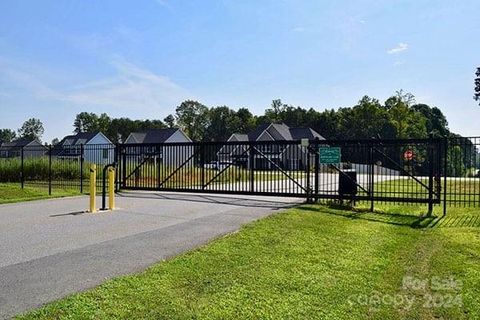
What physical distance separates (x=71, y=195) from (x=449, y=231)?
11706 mm

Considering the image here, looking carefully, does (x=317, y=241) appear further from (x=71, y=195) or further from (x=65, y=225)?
(x=71, y=195)

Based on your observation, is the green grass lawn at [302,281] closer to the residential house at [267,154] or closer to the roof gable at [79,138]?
the residential house at [267,154]

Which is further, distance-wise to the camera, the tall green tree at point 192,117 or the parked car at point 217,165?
the tall green tree at point 192,117

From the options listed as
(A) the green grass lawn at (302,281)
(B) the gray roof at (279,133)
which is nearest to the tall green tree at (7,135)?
(B) the gray roof at (279,133)

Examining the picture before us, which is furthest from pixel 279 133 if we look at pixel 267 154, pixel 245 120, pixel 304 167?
pixel 304 167

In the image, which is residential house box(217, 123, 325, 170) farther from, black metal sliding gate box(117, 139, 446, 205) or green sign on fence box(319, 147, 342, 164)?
green sign on fence box(319, 147, 342, 164)

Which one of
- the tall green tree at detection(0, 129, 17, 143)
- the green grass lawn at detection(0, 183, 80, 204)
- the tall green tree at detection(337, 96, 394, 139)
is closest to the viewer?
the green grass lawn at detection(0, 183, 80, 204)

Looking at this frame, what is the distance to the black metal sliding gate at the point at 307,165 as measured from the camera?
11.1m

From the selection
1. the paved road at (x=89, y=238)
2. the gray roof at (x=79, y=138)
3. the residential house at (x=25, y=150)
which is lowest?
the paved road at (x=89, y=238)

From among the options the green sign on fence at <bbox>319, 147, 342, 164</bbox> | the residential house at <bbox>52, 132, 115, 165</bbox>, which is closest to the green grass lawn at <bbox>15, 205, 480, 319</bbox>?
the green sign on fence at <bbox>319, 147, 342, 164</bbox>

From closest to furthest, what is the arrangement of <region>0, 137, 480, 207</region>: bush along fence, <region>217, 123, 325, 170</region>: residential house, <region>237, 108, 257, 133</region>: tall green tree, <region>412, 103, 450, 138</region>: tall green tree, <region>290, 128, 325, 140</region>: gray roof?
1. <region>0, 137, 480, 207</region>: bush along fence
2. <region>217, 123, 325, 170</region>: residential house
3. <region>290, 128, 325, 140</region>: gray roof
4. <region>412, 103, 450, 138</region>: tall green tree
5. <region>237, 108, 257, 133</region>: tall green tree

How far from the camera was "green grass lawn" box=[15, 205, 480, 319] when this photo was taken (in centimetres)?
389

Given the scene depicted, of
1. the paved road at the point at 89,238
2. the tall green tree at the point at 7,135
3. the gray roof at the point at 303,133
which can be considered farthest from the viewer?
the tall green tree at the point at 7,135

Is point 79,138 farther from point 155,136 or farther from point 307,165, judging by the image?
point 307,165
